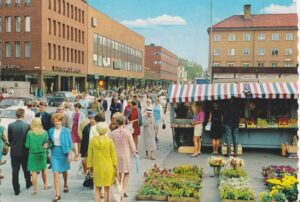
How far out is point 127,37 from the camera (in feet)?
321

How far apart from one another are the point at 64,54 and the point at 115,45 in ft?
81.6

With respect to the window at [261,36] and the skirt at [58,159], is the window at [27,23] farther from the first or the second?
the window at [261,36]

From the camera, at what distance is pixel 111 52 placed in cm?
8481

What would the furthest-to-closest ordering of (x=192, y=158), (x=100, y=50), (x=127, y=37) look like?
(x=127, y=37) → (x=100, y=50) → (x=192, y=158)

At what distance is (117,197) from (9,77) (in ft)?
169

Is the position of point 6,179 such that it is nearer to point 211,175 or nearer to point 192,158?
point 211,175

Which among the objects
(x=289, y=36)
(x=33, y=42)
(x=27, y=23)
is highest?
(x=289, y=36)

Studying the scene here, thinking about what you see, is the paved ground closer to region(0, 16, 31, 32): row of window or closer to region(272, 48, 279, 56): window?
region(0, 16, 31, 32): row of window

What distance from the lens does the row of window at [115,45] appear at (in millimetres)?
76906

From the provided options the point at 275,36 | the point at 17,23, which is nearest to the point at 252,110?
the point at 17,23

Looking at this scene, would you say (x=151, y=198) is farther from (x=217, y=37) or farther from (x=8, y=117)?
(x=217, y=37)

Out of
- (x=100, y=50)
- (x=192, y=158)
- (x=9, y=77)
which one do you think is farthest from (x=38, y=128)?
(x=100, y=50)

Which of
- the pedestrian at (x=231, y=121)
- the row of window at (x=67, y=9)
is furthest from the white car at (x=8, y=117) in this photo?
the row of window at (x=67, y=9)

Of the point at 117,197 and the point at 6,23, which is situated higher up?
the point at 6,23
